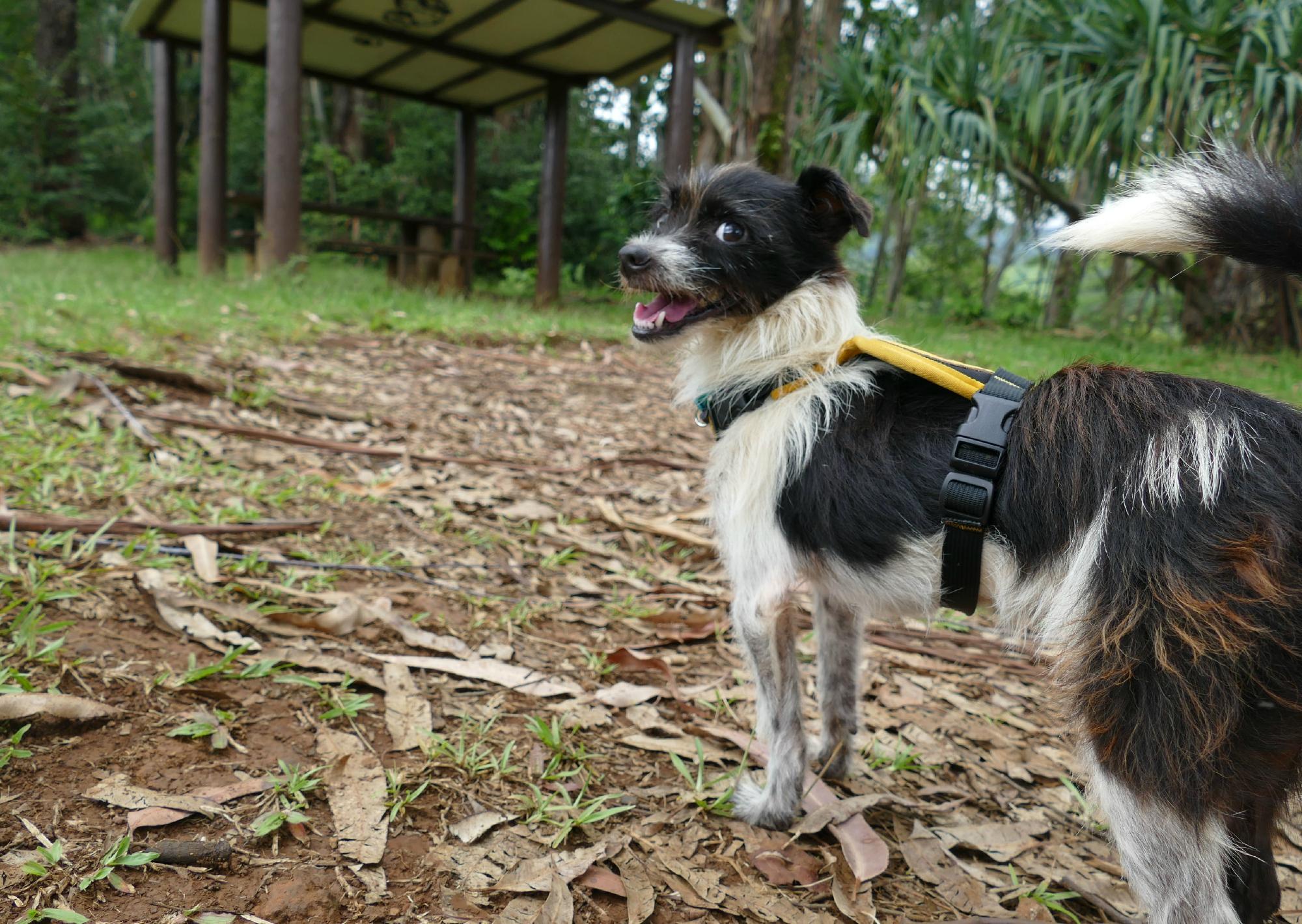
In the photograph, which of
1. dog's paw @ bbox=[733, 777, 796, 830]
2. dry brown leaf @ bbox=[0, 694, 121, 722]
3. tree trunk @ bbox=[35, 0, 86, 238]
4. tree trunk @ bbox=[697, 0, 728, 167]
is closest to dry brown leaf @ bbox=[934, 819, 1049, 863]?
dog's paw @ bbox=[733, 777, 796, 830]

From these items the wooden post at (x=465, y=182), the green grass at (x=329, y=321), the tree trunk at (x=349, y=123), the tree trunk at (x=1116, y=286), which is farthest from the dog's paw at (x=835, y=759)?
the tree trunk at (x=349, y=123)

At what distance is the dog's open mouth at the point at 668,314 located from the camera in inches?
101

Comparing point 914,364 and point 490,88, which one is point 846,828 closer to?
point 914,364

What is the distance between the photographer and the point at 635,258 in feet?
8.48

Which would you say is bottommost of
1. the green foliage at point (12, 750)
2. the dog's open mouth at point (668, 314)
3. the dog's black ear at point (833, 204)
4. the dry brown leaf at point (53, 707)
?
the green foliage at point (12, 750)

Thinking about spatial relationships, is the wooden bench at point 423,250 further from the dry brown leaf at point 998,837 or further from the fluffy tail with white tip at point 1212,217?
the fluffy tail with white tip at point 1212,217

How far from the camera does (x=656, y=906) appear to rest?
6.39ft

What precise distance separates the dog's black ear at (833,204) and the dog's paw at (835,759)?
1513 mm

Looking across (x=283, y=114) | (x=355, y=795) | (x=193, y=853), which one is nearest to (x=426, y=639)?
(x=355, y=795)

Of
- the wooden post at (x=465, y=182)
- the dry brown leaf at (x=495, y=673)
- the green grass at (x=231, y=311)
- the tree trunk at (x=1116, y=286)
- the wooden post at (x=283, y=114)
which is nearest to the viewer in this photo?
the dry brown leaf at (x=495, y=673)

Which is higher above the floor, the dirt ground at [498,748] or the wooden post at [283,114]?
the wooden post at [283,114]

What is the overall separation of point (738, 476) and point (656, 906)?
1.04 meters

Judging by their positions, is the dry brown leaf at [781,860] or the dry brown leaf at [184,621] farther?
the dry brown leaf at [184,621]

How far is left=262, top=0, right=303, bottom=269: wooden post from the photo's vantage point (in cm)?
823
